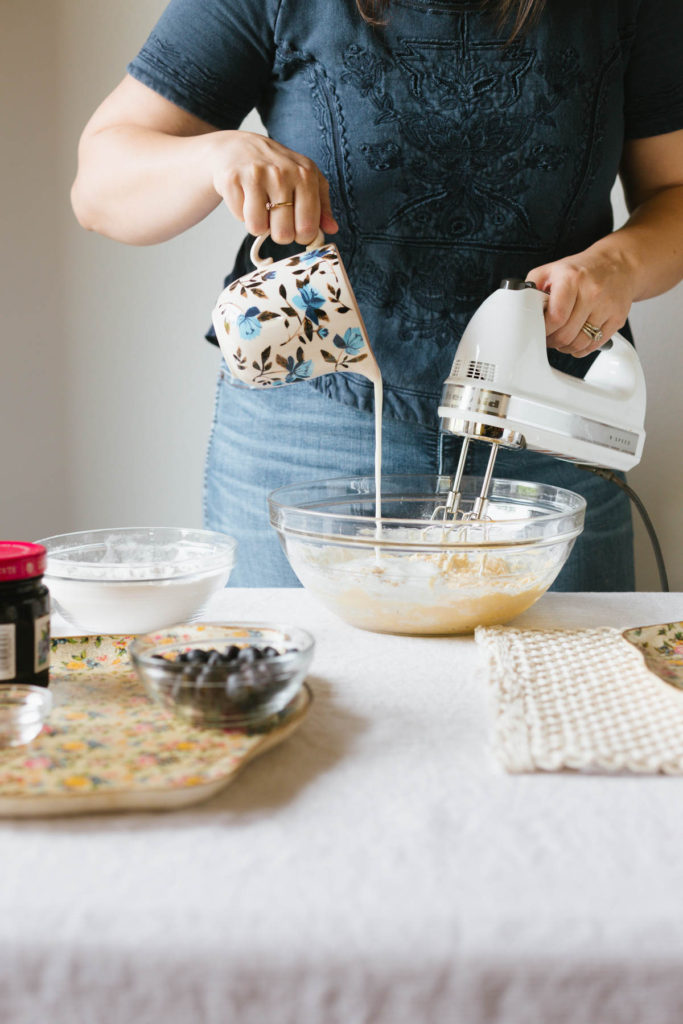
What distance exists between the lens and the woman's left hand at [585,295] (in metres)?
0.90

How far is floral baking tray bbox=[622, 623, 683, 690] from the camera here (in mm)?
680

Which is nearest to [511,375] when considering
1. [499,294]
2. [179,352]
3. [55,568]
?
[499,294]

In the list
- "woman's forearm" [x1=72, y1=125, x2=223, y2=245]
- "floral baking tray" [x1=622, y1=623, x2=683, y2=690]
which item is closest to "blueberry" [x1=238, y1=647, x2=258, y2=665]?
"floral baking tray" [x1=622, y1=623, x2=683, y2=690]

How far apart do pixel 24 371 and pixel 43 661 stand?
139 cm

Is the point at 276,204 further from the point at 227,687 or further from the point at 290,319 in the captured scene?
the point at 227,687

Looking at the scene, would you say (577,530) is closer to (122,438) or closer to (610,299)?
(610,299)

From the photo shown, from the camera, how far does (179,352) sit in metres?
1.86

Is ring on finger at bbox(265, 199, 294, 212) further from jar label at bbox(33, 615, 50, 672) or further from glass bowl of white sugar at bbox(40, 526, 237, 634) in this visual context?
jar label at bbox(33, 615, 50, 672)

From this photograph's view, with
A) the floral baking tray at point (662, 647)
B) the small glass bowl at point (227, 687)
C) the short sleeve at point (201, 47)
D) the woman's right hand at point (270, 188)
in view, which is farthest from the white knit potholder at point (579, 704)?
the short sleeve at point (201, 47)

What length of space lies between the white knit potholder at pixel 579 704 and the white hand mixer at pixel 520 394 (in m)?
0.19

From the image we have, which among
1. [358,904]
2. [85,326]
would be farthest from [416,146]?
[85,326]

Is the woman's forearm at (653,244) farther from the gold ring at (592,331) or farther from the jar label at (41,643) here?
the jar label at (41,643)

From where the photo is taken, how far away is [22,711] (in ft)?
1.77

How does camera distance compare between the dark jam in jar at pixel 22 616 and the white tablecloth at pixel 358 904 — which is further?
the dark jam in jar at pixel 22 616
